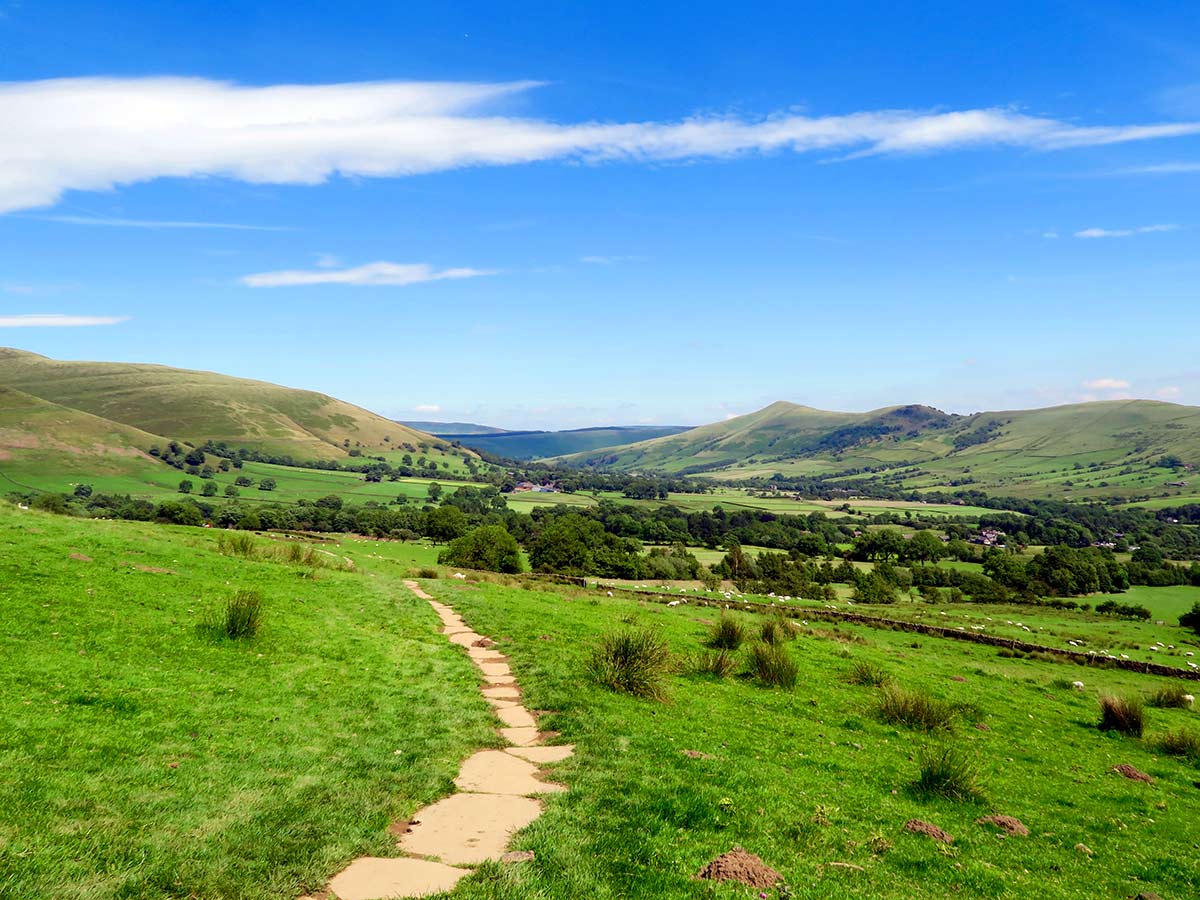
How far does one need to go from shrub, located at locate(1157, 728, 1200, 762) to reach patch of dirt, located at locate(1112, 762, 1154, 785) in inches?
135

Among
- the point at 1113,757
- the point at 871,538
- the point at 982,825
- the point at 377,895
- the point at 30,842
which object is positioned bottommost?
the point at 871,538

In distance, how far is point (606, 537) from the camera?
104 m

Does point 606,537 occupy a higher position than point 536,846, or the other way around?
point 536,846

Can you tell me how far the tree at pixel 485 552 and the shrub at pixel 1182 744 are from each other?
179 ft

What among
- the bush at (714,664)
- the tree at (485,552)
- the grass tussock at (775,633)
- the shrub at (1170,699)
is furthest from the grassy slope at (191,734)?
the tree at (485,552)

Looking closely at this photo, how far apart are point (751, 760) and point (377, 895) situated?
884cm

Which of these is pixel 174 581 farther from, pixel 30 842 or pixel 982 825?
pixel 982 825

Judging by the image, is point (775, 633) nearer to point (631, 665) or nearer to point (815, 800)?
point (631, 665)

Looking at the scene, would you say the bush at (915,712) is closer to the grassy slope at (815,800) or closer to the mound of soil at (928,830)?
the grassy slope at (815,800)

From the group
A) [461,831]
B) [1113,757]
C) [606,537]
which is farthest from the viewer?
[606,537]

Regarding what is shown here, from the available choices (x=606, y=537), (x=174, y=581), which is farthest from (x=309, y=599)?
(x=606, y=537)

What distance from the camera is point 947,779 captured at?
1356 cm

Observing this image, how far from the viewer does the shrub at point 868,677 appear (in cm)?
2361

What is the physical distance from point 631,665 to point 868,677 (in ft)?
36.3
